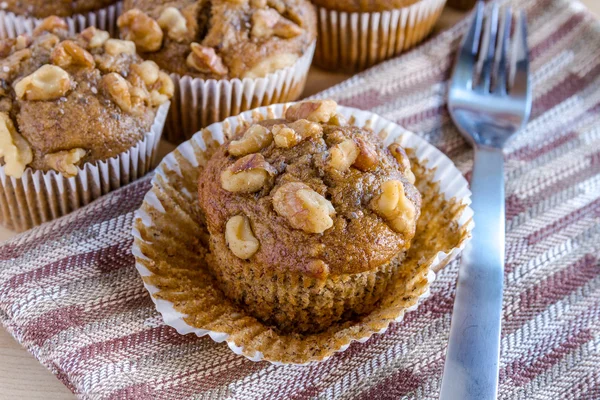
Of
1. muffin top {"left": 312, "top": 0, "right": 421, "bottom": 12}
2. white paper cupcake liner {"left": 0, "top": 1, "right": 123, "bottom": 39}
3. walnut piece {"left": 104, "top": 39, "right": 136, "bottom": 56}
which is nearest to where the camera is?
walnut piece {"left": 104, "top": 39, "right": 136, "bottom": 56}

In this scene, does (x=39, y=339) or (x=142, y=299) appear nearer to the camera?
(x=39, y=339)

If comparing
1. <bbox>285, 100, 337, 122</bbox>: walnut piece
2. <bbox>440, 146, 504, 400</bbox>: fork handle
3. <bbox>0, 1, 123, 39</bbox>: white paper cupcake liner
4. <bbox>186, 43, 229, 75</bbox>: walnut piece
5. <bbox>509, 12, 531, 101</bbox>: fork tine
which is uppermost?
<bbox>285, 100, 337, 122</bbox>: walnut piece

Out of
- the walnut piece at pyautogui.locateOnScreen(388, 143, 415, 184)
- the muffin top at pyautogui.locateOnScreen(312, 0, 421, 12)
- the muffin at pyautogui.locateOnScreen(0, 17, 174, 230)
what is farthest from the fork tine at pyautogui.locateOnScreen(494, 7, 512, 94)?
the muffin at pyautogui.locateOnScreen(0, 17, 174, 230)

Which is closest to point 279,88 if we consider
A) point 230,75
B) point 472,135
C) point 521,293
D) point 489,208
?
point 230,75

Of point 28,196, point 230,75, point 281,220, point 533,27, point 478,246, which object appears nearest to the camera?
point 281,220

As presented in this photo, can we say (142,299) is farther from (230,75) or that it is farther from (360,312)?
(230,75)

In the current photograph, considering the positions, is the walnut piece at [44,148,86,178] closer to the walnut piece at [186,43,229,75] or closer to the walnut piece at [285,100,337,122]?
the walnut piece at [186,43,229,75]

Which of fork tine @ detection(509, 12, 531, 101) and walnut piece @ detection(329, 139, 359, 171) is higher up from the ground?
walnut piece @ detection(329, 139, 359, 171)
